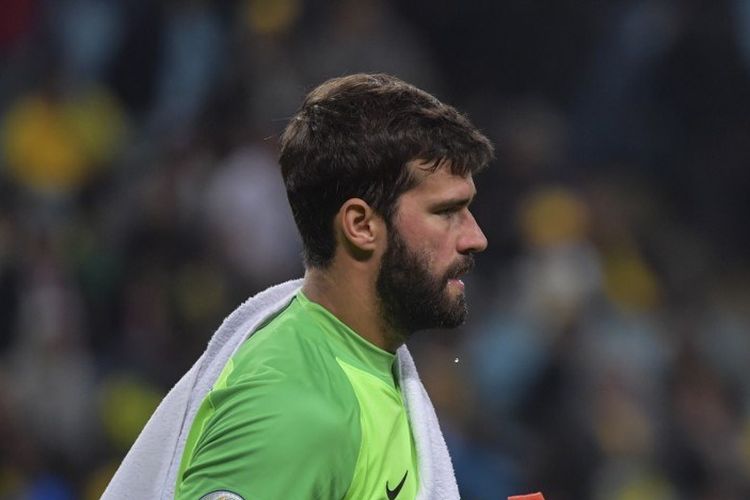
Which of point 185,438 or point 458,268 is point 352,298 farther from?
point 185,438

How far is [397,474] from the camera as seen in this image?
8.99 ft

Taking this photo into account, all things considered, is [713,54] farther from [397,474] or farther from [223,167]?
[397,474]

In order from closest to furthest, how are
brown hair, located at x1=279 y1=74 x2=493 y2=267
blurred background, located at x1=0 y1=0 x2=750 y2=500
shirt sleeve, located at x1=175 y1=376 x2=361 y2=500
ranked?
shirt sleeve, located at x1=175 y1=376 x2=361 y2=500 → brown hair, located at x1=279 y1=74 x2=493 y2=267 → blurred background, located at x1=0 y1=0 x2=750 y2=500

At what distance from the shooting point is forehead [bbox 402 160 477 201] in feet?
9.33

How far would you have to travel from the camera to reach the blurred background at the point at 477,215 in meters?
7.43

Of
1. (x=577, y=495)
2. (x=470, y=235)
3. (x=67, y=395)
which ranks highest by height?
(x=470, y=235)

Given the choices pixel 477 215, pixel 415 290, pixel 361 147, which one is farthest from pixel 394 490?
pixel 477 215

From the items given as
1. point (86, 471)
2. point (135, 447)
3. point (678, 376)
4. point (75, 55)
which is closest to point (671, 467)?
point (678, 376)

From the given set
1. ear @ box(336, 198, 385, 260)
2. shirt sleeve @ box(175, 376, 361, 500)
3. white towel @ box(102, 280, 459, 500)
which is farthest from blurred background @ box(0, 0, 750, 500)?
shirt sleeve @ box(175, 376, 361, 500)

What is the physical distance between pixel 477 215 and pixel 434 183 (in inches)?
219

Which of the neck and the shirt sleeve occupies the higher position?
the neck

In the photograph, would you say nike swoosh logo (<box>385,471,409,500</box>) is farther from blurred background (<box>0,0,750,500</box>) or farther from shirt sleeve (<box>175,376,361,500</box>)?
blurred background (<box>0,0,750,500</box>)

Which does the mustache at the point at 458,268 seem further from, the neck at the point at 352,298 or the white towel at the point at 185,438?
the white towel at the point at 185,438

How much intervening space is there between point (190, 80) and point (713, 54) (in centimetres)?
313
